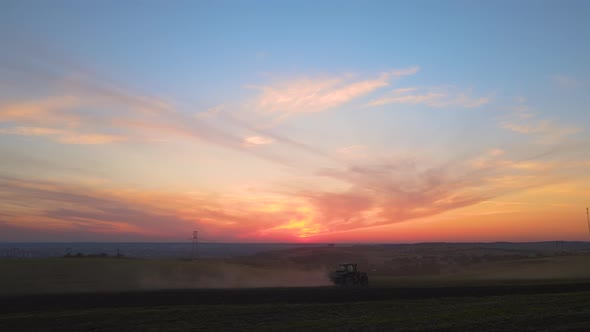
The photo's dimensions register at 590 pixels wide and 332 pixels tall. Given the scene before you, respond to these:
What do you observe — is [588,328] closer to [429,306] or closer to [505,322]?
[505,322]

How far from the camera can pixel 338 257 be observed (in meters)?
140

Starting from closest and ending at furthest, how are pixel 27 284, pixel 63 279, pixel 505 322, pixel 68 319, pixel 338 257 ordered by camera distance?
1. pixel 505 322
2. pixel 68 319
3. pixel 27 284
4. pixel 63 279
5. pixel 338 257

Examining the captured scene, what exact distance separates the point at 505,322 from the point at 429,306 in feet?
22.1

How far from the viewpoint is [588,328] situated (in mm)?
19969

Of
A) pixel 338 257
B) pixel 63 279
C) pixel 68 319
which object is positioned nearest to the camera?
pixel 68 319

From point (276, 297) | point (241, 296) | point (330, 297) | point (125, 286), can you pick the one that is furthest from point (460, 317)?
point (125, 286)

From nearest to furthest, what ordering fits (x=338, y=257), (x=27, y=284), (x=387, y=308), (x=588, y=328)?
(x=588, y=328)
(x=387, y=308)
(x=27, y=284)
(x=338, y=257)

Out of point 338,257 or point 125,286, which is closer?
point 125,286

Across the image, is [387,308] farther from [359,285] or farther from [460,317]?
[359,285]

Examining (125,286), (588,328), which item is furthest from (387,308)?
(125,286)

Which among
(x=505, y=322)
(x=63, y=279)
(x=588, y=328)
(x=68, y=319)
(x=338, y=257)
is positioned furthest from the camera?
(x=338, y=257)

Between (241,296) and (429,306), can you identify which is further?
(241,296)

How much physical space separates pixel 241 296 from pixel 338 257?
10688 centimetres

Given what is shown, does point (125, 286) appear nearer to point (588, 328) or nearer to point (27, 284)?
point (27, 284)
